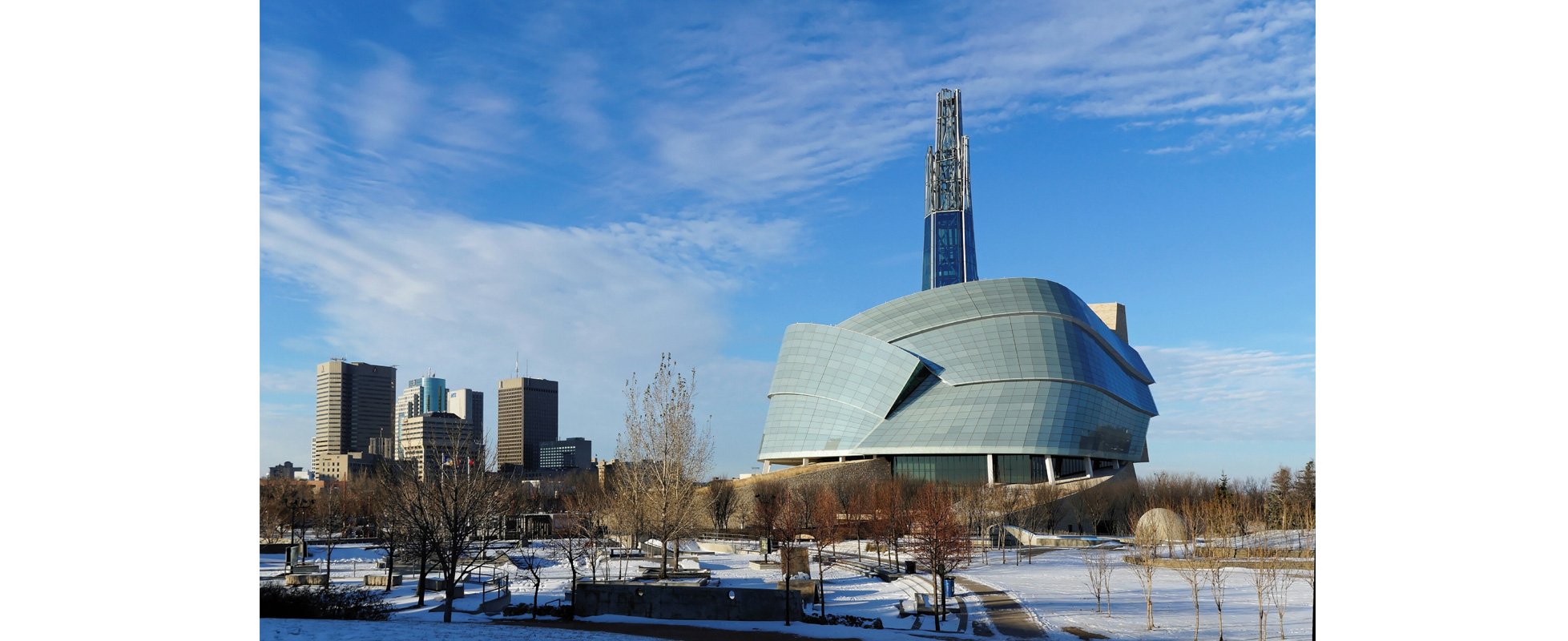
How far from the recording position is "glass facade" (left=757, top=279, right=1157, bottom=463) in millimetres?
67188

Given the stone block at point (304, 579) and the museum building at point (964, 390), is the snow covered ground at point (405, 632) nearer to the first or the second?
the stone block at point (304, 579)

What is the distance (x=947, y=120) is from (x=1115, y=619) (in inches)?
5399

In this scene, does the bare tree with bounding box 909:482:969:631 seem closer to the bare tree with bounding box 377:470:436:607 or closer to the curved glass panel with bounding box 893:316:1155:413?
the bare tree with bounding box 377:470:436:607

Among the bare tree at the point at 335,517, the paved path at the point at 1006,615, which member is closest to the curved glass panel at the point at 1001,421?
the bare tree at the point at 335,517

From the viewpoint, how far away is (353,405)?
5037 inches

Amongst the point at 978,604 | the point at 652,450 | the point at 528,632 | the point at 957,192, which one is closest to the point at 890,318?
the point at 652,450

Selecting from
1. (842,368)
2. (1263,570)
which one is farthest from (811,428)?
(1263,570)

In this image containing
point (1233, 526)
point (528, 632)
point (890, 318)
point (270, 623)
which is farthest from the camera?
point (890, 318)

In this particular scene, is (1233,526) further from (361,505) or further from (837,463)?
(361,505)

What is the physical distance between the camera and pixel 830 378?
241 feet

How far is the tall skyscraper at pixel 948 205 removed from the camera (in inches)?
5797

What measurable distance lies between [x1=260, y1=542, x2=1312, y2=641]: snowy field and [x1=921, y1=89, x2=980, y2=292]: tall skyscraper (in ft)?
369

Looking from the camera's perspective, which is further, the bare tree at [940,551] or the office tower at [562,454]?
the office tower at [562,454]

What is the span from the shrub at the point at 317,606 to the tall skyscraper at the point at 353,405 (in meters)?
109
